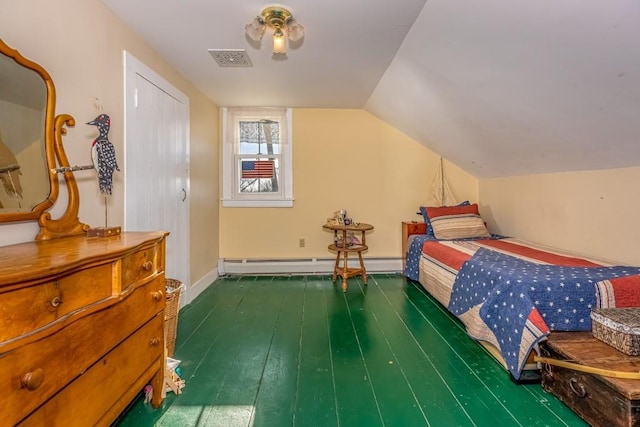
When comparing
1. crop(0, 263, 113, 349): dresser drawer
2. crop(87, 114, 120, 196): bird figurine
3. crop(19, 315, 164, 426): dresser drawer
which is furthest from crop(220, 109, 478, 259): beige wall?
crop(0, 263, 113, 349): dresser drawer

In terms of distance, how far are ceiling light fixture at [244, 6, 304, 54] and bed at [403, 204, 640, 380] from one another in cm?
201

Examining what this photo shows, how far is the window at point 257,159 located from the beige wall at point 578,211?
2.61 m

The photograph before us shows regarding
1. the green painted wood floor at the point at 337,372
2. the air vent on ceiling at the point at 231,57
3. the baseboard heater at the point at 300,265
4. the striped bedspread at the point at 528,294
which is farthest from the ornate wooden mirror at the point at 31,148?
the baseboard heater at the point at 300,265

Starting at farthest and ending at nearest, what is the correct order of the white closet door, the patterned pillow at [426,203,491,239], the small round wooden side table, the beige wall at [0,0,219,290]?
the small round wooden side table → the patterned pillow at [426,203,491,239] → the white closet door → the beige wall at [0,0,219,290]

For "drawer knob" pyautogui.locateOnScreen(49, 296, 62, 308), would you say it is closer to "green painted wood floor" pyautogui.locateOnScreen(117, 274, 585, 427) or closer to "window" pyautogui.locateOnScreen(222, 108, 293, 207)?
"green painted wood floor" pyautogui.locateOnScreen(117, 274, 585, 427)

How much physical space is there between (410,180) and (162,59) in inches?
121

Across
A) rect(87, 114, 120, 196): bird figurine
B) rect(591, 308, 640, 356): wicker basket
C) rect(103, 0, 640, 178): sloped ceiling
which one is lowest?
rect(591, 308, 640, 356): wicker basket

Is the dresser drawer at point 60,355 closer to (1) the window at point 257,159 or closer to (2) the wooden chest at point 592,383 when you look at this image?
(2) the wooden chest at point 592,383

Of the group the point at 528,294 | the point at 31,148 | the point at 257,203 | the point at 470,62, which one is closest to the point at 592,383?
the point at 528,294

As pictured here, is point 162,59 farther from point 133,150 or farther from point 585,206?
point 585,206

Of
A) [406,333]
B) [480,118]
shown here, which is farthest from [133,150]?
[480,118]

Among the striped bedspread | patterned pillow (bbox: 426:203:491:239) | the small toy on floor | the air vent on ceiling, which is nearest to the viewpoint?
the small toy on floor

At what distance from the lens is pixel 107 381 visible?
1224mm

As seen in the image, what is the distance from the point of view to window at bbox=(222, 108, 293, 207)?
4160 millimetres
